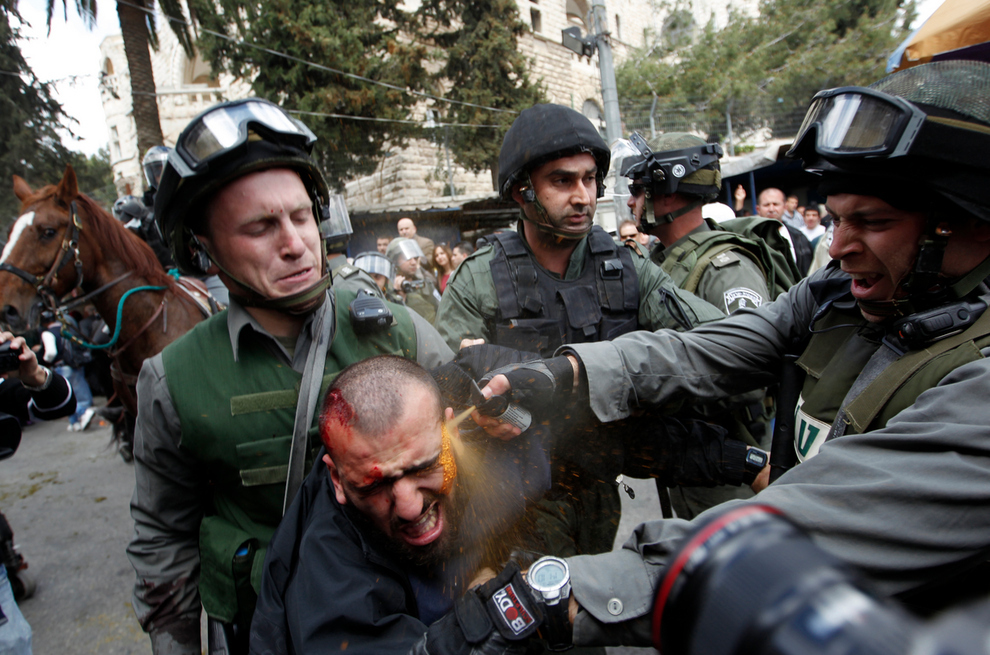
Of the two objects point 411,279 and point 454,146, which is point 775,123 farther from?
point 411,279

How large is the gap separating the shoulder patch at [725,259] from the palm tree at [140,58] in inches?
476

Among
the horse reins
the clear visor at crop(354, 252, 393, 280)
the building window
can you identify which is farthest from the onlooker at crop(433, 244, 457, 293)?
the building window

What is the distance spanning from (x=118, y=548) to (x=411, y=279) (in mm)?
4594

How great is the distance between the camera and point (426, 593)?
5.12 feet

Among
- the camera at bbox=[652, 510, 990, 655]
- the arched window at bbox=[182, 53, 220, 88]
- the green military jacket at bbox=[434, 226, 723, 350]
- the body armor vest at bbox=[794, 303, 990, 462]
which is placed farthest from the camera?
the arched window at bbox=[182, 53, 220, 88]

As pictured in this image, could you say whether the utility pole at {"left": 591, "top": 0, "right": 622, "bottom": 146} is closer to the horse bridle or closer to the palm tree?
the horse bridle

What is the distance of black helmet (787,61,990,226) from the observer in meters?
1.24

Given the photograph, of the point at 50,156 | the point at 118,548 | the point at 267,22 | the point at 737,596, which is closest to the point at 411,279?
the point at 118,548

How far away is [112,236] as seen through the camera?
12.7ft

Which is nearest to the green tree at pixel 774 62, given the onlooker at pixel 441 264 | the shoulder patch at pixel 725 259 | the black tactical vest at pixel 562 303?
the onlooker at pixel 441 264

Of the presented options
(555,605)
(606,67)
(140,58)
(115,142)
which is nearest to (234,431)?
(555,605)

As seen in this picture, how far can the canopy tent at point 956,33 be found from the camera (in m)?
1.75

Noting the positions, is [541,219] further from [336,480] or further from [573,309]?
[336,480]

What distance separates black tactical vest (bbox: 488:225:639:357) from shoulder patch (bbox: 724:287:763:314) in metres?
0.49
